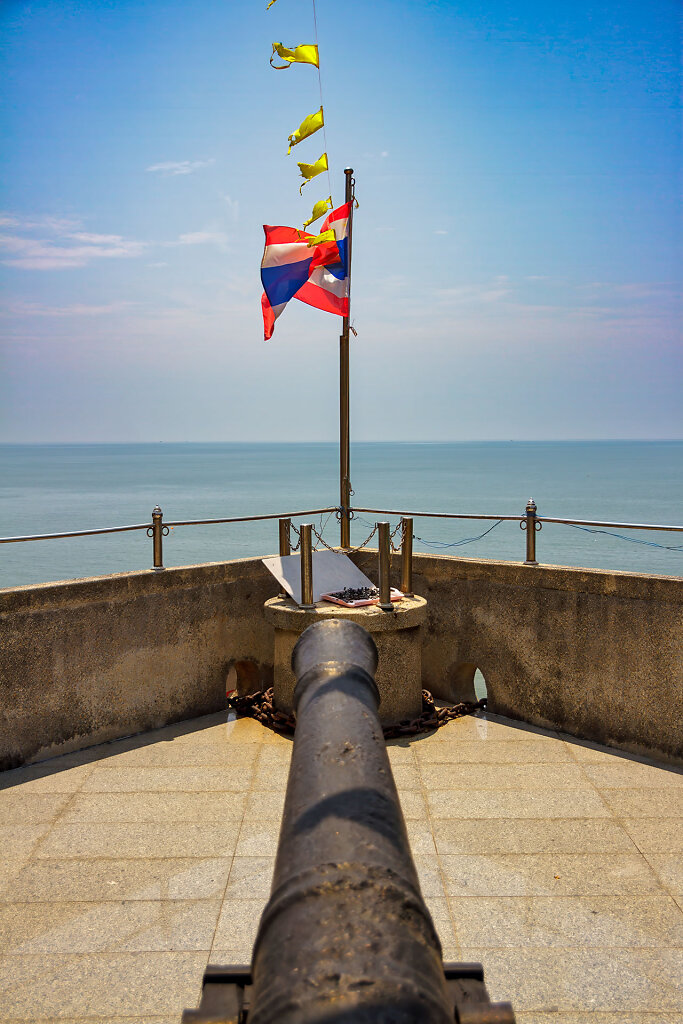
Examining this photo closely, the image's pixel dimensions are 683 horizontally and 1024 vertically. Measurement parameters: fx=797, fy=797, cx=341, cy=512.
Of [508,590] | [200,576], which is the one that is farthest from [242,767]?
[508,590]

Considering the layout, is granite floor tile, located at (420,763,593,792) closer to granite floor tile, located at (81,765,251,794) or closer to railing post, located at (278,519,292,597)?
granite floor tile, located at (81,765,251,794)

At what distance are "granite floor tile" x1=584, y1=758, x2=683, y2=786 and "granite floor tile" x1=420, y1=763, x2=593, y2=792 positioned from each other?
96mm

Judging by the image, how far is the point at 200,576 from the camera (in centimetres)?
710

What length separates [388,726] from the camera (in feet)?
21.2

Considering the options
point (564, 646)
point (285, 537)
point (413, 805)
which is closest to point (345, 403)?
point (285, 537)

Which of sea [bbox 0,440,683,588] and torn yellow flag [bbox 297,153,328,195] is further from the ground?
torn yellow flag [bbox 297,153,328,195]

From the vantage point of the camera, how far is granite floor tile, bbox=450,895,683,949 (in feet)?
12.2

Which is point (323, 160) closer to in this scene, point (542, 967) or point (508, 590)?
point (508, 590)

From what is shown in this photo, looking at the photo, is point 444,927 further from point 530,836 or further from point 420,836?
point 530,836

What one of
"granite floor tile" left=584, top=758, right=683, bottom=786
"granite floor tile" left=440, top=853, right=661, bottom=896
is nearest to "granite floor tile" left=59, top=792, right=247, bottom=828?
"granite floor tile" left=440, top=853, right=661, bottom=896

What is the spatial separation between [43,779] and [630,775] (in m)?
4.18

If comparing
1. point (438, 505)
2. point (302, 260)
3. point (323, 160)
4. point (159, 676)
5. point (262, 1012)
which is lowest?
point (438, 505)

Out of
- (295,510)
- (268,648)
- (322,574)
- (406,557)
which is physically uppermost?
(406,557)

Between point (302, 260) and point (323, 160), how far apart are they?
1030 mm
